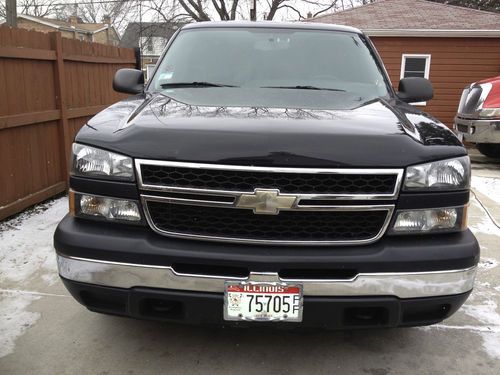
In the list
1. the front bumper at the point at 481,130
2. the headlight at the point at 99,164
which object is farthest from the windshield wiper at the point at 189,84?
the front bumper at the point at 481,130

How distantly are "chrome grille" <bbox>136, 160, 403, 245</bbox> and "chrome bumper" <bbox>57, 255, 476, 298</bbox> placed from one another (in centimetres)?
18

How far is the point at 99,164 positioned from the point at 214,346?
124 cm

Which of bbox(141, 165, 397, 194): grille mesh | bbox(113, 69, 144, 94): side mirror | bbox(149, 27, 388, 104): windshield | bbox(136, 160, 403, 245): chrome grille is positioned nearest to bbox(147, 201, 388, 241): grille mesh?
bbox(136, 160, 403, 245): chrome grille

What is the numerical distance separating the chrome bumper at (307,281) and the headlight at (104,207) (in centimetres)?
22

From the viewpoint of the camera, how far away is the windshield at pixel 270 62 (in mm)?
3370

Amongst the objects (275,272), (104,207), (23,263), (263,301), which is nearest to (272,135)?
(275,272)

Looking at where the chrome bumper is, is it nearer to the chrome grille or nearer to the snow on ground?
the chrome grille

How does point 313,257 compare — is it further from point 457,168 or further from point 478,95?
point 478,95

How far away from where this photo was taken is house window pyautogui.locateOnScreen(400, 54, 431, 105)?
13766 mm

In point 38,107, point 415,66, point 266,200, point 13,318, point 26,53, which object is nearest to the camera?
point 266,200

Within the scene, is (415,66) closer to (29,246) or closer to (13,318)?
(29,246)

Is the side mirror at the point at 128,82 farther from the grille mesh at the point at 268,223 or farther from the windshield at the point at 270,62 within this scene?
the grille mesh at the point at 268,223

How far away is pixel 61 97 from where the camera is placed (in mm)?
5945

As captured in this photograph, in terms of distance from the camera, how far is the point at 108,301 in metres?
2.37
